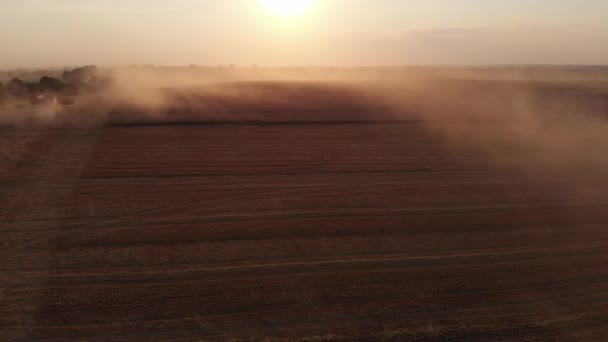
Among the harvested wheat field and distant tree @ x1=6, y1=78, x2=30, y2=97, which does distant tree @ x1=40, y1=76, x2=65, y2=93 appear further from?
the harvested wheat field

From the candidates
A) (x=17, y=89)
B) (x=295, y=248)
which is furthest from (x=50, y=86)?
(x=295, y=248)

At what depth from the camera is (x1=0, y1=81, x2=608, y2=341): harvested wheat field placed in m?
7.15

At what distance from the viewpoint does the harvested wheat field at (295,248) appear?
7148 mm

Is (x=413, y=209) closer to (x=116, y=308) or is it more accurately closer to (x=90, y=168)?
(x=116, y=308)

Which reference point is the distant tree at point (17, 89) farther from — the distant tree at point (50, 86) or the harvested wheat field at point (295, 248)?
the harvested wheat field at point (295, 248)

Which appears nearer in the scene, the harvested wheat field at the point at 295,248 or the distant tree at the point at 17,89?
the harvested wheat field at the point at 295,248

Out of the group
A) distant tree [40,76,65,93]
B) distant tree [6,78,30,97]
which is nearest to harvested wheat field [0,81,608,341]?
distant tree [6,78,30,97]

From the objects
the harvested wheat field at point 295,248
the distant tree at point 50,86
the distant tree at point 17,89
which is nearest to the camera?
the harvested wheat field at point 295,248

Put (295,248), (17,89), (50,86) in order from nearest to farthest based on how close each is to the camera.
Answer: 1. (295,248)
2. (17,89)
3. (50,86)

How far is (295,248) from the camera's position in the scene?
9.64 metres

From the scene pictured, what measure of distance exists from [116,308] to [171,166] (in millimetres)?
8732

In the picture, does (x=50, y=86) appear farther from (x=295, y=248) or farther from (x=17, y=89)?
(x=295, y=248)

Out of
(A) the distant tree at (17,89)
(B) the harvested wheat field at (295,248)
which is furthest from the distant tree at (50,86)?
(B) the harvested wheat field at (295,248)

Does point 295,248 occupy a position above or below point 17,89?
below
